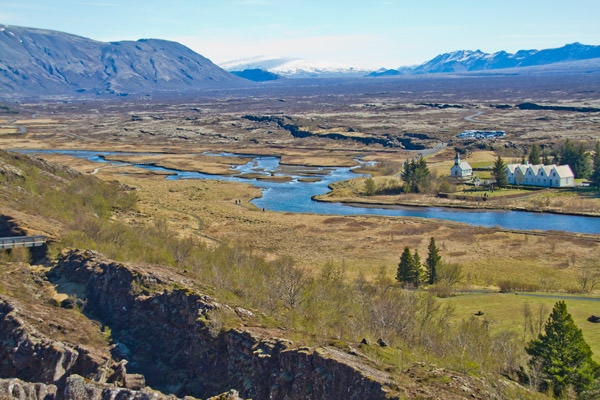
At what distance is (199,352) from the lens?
22.9 metres

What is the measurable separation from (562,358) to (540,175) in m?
90.2

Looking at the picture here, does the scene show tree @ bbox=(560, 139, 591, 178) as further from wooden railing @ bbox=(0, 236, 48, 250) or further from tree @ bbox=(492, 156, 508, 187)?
wooden railing @ bbox=(0, 236, 48, 250)

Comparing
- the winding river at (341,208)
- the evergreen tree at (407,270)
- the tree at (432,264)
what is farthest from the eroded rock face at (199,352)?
the winding river at (341,208)

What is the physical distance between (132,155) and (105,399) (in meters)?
153

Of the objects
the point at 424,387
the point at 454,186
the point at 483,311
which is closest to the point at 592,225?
the point at 454,186

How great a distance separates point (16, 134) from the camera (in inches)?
7736

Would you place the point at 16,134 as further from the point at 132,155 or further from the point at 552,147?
the point at 552,147

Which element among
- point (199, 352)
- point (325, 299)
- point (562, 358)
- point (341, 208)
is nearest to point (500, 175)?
point (341, 208)

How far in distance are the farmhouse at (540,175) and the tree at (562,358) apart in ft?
286

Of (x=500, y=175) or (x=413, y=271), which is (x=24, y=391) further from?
(x=500, y=175)

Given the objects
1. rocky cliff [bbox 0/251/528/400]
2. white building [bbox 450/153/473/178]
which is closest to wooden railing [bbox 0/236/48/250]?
rocky cliff [bbox 0/251/528/400]

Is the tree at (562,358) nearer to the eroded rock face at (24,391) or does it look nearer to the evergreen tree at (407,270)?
the eroded rock face at (24,391)

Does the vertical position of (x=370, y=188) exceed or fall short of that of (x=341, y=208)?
it exceeds it

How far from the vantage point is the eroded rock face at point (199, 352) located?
A: 19.2 m
